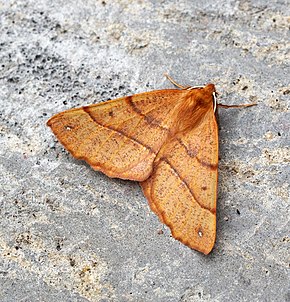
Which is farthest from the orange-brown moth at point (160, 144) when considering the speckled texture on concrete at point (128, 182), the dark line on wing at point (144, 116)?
the speckled texture on concrete at point (128, 182)

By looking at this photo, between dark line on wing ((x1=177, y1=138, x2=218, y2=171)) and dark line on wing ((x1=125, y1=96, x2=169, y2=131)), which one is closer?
dark line on wing ((x1=177, y1=138, x2=218, y2=171))

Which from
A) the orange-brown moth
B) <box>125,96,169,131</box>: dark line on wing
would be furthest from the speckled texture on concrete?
<box>125,96,169,131</box>: dark line on wing

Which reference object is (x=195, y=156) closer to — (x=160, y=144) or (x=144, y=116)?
(x=160, y=144)

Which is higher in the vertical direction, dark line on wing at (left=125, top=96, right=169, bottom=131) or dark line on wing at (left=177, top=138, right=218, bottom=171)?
dark line on wing at (left=125, top=96, right=169, bottom=131)

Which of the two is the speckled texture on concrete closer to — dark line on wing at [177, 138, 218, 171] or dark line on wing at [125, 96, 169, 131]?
dark line on wing at [177, 138, 218, 171]

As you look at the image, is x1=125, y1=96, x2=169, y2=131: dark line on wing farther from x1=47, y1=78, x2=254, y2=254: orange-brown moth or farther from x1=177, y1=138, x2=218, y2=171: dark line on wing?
x1=177, y1=138, x2=218, y2=171: dark line on wing

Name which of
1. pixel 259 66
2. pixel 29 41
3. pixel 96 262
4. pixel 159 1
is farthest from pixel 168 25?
pixel 96 262
